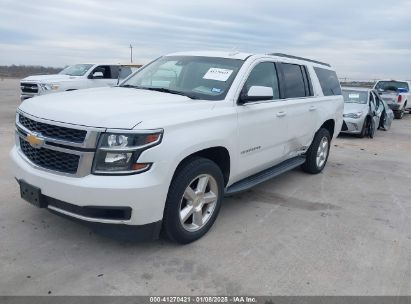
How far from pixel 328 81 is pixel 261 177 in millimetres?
3000

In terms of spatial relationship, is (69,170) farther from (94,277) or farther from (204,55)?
(204,55)

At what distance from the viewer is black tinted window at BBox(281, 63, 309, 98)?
18.3ft

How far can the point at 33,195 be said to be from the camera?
3.54 m

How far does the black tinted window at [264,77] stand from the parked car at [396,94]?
16.2 meters

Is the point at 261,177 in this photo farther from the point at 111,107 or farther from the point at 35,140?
the point at 35,140

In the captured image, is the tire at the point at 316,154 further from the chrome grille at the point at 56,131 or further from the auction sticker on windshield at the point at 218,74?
the chrome grille at the point at 56,131

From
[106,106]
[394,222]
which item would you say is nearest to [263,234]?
[394,222]

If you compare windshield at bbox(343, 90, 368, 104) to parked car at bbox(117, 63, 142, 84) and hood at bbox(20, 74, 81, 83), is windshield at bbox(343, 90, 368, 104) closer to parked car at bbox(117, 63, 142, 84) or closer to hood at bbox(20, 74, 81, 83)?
parked car at bbox(117, 63, 142, 84)

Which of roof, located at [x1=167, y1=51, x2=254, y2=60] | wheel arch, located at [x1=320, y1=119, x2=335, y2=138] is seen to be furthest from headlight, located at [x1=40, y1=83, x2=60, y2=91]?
wheel arch, located at [x1=320, y1=119, x2=335, y2=138]

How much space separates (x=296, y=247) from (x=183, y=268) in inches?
48.7

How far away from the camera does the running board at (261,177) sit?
460 centimetres

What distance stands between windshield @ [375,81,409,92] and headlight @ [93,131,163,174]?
64.8 feet

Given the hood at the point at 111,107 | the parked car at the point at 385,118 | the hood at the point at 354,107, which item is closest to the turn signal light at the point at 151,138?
the hood at the point at 111,107

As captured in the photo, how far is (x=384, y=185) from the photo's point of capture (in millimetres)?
6680
